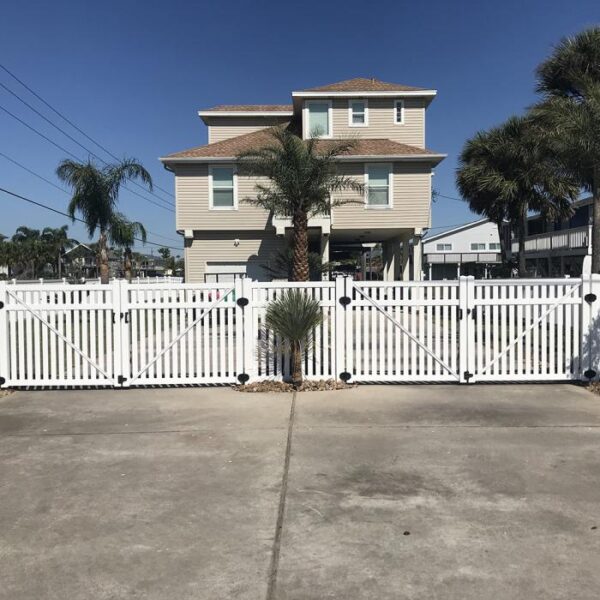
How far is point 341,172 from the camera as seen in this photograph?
70.6 feet

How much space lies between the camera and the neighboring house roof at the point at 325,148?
21328 millimetres

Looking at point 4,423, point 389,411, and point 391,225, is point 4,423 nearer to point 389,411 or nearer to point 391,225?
point 389,411

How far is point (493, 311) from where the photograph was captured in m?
8.05

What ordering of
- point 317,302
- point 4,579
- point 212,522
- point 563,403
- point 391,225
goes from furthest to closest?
1. point 391,225
2. point 317,302
3. point 563,403
4. point 212,522
5. point 4,579

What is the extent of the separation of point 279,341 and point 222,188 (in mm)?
15115

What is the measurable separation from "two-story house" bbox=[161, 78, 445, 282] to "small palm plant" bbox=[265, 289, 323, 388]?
13244 millimetres

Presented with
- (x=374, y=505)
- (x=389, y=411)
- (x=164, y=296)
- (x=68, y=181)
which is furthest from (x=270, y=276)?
(x=374, y=505)

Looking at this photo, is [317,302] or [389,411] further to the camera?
[317,302]

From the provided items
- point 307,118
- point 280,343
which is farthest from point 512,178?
point 280,343

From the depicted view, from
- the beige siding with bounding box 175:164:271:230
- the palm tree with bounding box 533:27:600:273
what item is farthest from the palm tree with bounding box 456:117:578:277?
the beige siding with bounding box 175:164:271:230

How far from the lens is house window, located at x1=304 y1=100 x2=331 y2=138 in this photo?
23.2 meters

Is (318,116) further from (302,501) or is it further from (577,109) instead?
(302,501)

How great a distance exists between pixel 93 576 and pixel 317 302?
515 cm

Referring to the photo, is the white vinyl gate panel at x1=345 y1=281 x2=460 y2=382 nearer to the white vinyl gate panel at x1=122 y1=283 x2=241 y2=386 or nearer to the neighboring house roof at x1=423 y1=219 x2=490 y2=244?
the white vinyl gate panel at x1=122 y1=283 x2=241 y2=386
